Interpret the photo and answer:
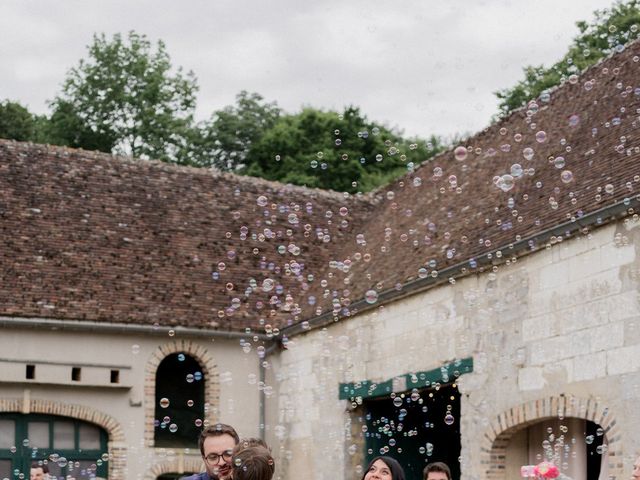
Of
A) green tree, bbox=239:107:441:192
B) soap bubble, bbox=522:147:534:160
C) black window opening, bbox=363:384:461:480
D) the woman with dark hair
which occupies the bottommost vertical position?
the woman with dark hair

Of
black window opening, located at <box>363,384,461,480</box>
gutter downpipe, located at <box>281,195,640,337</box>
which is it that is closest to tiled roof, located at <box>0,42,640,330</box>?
gutter downpipe, located at <box>281,195,640,337</box>

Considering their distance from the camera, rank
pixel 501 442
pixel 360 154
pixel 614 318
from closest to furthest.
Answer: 1. pixel 614 318
2. pixel 501 442
3. pixel 360 154

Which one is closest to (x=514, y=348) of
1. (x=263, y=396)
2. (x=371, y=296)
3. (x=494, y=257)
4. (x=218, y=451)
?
(x=494, y=257)

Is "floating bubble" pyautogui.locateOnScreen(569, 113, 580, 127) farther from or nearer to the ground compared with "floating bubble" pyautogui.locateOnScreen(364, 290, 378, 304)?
farther from the ground

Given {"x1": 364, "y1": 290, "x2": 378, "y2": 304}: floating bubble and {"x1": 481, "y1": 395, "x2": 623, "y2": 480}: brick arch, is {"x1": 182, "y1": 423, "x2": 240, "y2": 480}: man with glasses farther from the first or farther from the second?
{"x1": 364, "y1": 290, "x2": 378, "y2": 304}: floating bubble

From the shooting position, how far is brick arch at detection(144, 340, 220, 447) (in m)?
18.4

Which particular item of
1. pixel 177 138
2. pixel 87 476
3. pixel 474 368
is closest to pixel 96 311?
pixel 87 476

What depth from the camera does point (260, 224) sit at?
20.9 meters

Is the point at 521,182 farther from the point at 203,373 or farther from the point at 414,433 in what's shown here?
the point at 203,373

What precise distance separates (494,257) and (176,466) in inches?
267

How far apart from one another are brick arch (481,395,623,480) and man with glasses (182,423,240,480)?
651 cm

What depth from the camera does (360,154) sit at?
29.3 meters

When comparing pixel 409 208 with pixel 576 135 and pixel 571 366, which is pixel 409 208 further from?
pixel 571 366

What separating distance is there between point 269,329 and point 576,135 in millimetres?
5923
